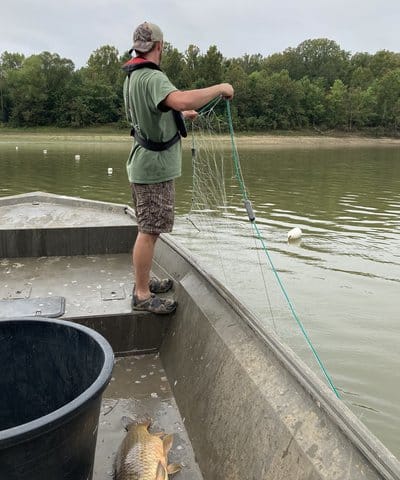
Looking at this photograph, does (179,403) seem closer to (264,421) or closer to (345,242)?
(264,421)

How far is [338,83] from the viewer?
84750 mm

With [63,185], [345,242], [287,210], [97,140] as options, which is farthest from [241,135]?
[345,242]

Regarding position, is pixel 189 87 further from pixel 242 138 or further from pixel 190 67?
pixel 242 138

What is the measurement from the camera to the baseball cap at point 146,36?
300cm

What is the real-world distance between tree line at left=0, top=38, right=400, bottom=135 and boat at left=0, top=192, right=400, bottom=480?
5001cm

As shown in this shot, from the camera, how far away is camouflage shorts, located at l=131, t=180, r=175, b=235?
327 cm

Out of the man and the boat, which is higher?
the man

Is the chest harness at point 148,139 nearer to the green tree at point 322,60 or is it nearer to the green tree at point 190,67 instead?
the green tree at point 190,67

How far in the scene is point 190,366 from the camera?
2.99 metres

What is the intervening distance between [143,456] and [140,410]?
71 cm

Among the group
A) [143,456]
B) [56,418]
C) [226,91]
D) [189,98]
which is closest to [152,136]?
[189,98]

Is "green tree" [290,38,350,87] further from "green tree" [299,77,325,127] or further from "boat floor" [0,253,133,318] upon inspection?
"boat floor" [0,253,133,318]

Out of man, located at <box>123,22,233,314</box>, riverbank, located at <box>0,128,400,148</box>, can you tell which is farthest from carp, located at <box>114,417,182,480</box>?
riverbank, located at <box>0,128,400,148</box>

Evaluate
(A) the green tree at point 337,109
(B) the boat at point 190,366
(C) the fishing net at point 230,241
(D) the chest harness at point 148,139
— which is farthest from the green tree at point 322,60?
(D) the chest harness at point 148,139
